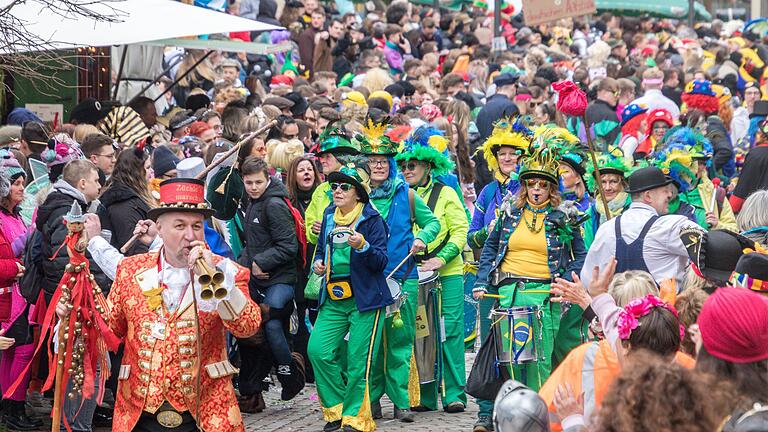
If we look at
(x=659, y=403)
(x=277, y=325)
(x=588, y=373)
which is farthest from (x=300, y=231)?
(x=659, y=403)

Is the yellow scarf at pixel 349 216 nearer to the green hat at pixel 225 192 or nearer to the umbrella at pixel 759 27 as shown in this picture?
the green hat at pixel 225 192

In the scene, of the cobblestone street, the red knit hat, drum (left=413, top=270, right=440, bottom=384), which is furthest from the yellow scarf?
the red knit hat

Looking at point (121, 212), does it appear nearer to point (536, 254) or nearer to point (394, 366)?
point (394, 366)

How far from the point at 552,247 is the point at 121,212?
9.55ft

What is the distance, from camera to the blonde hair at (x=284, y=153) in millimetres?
11070

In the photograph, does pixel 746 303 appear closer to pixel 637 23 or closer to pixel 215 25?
pixel 215 25

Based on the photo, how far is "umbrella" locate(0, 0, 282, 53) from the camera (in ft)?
35.0

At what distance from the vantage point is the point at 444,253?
9.92m

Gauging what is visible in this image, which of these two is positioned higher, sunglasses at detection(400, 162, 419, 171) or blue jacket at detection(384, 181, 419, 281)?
sunglasses at detection(400, 162, 419, 171)

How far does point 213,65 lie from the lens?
18.0 m

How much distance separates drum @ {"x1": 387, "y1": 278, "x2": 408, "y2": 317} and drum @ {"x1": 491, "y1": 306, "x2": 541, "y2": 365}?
90 centimetres

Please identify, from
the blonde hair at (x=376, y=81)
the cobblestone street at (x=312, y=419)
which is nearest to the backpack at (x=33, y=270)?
the cobblestone street at (x=312, y=419)

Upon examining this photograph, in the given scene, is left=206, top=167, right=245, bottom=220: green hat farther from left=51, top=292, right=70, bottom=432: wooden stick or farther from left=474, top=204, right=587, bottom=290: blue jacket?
left=51, top=292, right=70, bottom=432: wooden stick

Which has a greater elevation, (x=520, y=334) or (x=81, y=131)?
(x=81, y=131)
